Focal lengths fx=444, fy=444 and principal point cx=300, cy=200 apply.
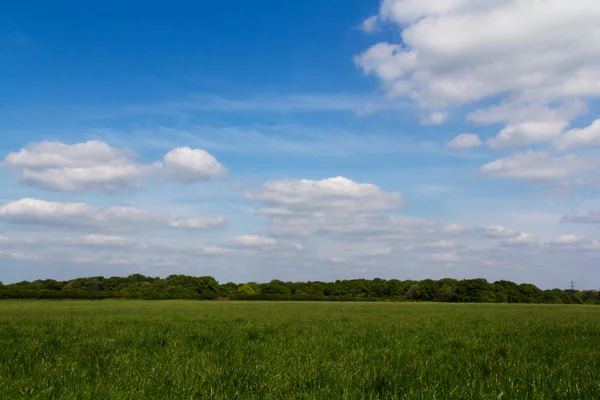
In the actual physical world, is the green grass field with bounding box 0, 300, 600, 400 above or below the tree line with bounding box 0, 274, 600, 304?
above

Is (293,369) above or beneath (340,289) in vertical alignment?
above

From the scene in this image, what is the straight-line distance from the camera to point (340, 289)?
15538cm

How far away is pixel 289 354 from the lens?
10648 millimetres

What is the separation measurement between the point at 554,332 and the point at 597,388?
11.0 m

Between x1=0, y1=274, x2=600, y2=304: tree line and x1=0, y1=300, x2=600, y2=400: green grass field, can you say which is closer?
x1=0, y1=300, x2=600, y2=400: green grass field

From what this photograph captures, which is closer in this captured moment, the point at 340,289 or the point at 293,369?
the point at 293,369

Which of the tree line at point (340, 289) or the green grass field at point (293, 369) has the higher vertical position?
the green grass field at point (293, 369)

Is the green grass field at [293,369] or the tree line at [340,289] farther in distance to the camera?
the tree line at [340,289]

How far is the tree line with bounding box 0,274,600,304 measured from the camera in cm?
11631

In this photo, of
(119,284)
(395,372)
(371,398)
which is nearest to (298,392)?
(371,398)

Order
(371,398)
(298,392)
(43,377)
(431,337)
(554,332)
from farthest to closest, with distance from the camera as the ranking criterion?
(554,332) < (431,337) < (43,377) < (298,392) < (371,398)

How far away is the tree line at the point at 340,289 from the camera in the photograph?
382 ft

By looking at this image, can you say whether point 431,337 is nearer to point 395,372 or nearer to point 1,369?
point 395,372

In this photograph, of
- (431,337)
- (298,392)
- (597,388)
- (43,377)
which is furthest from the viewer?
(431,337)
